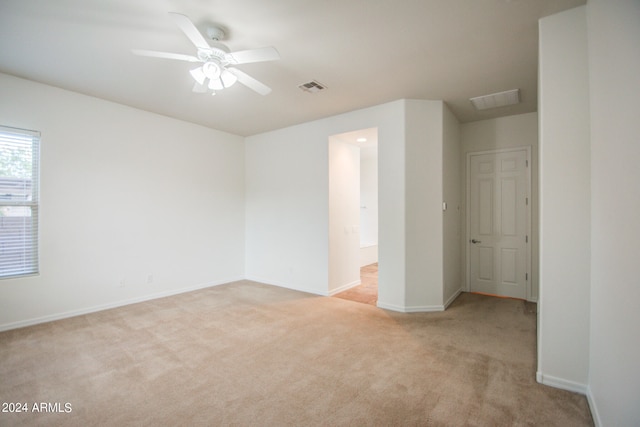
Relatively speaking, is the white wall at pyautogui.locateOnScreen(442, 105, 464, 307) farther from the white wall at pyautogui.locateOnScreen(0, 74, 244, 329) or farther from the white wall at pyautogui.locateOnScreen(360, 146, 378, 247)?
the white wall at pyautogui.locateOnScreen(0, 74, 244, 329)

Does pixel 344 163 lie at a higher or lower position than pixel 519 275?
higher

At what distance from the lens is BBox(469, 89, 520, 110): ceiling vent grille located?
11.8ft

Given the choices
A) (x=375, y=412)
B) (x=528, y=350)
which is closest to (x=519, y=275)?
(x=528, y=350)

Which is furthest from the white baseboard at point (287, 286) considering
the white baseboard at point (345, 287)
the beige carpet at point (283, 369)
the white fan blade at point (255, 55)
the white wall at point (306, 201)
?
the white fan blade at point (255, 55)

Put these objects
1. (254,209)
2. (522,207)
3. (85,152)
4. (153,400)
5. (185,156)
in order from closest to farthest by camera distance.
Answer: (153,400) < (85,152) < (522,207) < (185,156) < (254,209)

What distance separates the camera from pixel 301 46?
2625 millimetres

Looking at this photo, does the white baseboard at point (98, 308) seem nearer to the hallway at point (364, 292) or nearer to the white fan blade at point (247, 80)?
the hallway at point (364, 292)

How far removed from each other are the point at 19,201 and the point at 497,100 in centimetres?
600

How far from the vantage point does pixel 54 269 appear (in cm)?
352

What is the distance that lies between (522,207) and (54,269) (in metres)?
6.49

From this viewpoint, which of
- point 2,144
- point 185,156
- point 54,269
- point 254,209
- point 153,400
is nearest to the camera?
point 153,400

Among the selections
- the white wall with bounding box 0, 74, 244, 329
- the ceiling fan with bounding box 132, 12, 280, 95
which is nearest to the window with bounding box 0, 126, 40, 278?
the white wall with bounding box 0, 74, 244, 329

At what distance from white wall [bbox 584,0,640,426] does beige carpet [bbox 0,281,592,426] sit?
55cm

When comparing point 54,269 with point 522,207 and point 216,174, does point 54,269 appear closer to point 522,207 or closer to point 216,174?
point 216,174
